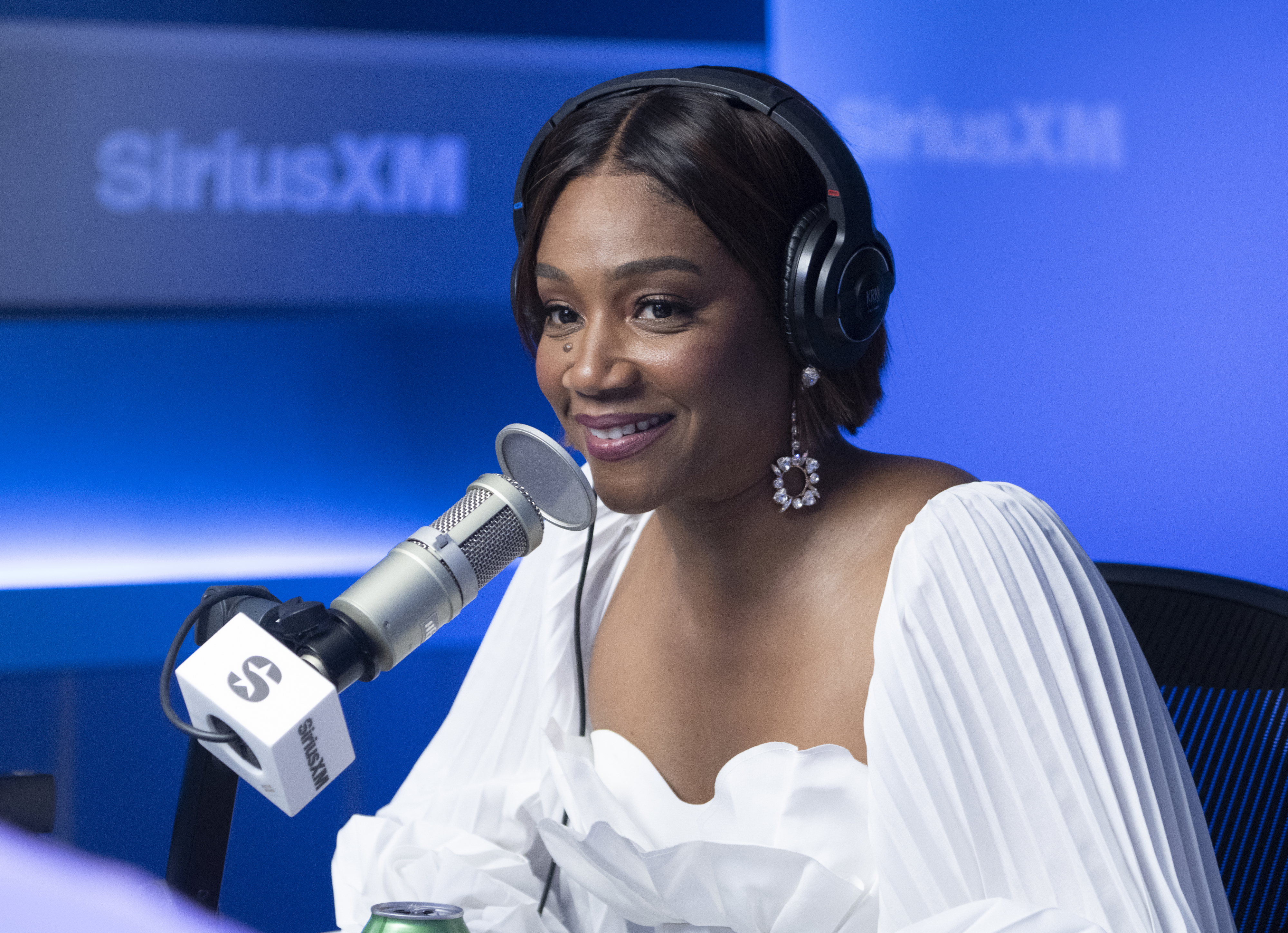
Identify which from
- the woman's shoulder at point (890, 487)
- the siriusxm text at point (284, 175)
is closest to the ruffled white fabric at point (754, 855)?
the woman's shoulder at point (890, 487)

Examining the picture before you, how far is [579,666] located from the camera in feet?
4.27

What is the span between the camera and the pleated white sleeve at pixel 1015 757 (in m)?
0.88

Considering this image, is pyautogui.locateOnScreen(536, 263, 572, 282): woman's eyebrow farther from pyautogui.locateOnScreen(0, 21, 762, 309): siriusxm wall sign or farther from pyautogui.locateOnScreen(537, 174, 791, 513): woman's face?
pyautogui.locateOnScreen(0, 21, 762, 309): siriusxm wall sign

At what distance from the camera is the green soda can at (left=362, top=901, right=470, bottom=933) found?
0.72m

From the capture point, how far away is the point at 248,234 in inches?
90.4

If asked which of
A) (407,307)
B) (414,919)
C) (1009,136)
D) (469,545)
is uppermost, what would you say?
(1009,136)

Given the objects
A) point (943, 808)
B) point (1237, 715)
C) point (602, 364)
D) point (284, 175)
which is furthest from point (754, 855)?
point (284, 175)

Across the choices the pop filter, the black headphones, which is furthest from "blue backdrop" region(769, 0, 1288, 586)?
the pop filter

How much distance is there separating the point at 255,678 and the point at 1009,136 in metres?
2.24

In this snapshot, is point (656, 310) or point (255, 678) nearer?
point (255, 678)

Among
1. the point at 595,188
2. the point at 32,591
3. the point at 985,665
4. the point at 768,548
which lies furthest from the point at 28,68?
the point at 985,665

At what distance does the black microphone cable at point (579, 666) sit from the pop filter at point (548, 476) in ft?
1.25

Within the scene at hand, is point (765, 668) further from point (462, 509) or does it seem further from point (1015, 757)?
point (462, 509)

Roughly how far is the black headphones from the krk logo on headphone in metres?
0.56
